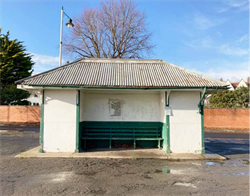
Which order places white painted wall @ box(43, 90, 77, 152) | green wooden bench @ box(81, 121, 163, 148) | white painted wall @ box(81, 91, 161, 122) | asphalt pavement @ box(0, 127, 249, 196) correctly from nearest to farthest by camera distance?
asphalt pavement @ box(0, 127, 249, 196) → white painted wall @ box(43, 90, 77, 152) → green wooden bench @ box(81, 121, 163, 148) → white painted wall @ box(81, 91, 161, 122)

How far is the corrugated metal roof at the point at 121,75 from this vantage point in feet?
26.6

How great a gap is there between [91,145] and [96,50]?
59.7 feet

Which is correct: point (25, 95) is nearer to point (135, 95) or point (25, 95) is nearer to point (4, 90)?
point (4, 90)

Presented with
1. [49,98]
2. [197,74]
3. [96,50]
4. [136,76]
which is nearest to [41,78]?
[49,98]

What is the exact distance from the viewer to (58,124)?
27.3 feet

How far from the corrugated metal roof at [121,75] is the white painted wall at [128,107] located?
3.52ft

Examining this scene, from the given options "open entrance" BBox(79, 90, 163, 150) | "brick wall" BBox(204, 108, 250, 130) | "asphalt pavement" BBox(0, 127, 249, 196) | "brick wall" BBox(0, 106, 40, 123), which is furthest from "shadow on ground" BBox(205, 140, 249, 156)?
"brick wall" BBox(0, 106, 40, 123)

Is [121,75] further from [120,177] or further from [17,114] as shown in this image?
[17,114]

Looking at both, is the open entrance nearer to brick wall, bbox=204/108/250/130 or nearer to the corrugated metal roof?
the corrugated metal roof

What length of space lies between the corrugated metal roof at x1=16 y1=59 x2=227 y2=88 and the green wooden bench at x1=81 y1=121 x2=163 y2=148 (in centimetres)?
226

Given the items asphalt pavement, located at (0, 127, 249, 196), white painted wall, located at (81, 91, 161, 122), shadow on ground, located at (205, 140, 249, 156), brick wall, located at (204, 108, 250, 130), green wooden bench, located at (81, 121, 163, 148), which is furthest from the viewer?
brick wall, located at (204, 108, 250, 130)

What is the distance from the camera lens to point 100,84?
316 inches

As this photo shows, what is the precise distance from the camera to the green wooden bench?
9.30 m

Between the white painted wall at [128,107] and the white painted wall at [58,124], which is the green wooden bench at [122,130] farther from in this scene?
the white painted wall at [58,124]
